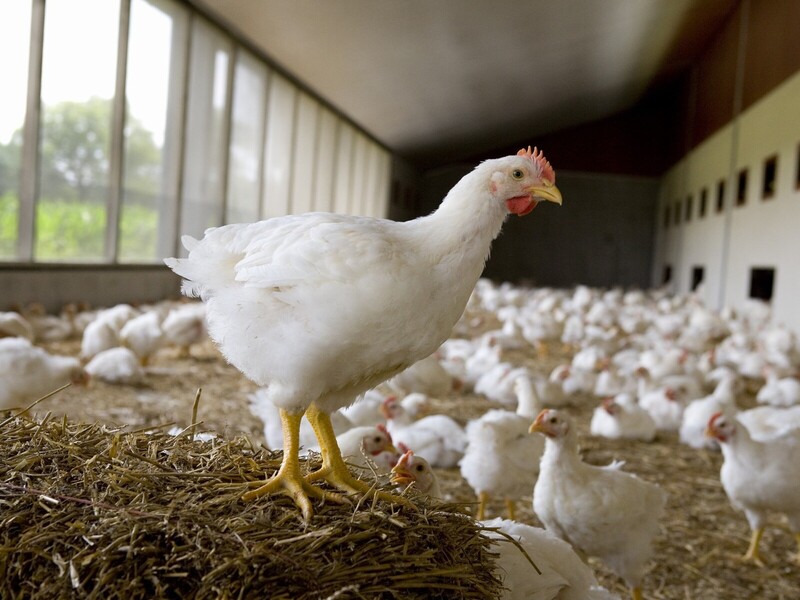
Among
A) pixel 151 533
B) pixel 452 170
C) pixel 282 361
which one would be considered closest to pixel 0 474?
pixel 151 533

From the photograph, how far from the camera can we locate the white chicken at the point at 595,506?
149 inches

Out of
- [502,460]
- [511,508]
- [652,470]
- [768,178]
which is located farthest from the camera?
[768,178]

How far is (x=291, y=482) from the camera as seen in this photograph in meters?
2.26

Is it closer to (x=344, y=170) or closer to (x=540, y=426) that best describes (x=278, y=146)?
(x=344, y=170)

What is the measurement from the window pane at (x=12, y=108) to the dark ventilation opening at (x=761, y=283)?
1479cm

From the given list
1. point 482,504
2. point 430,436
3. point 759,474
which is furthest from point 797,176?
point 482,504

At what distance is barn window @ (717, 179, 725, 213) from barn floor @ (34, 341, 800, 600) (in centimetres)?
1319

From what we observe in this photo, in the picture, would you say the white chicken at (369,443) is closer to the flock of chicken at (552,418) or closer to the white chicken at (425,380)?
the flock of chicken at (552,418)

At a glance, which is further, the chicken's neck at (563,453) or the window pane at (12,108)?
the window pane at (12,108)

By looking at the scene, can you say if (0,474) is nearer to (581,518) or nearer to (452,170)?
(581,518)

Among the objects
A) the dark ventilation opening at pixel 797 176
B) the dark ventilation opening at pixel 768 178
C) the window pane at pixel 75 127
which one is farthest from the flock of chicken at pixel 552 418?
the dark ventilation opening at pixel 768 178

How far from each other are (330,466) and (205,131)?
40.9 ft

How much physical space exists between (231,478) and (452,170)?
28547mm

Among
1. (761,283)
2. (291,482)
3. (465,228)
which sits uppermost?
(761,283)
